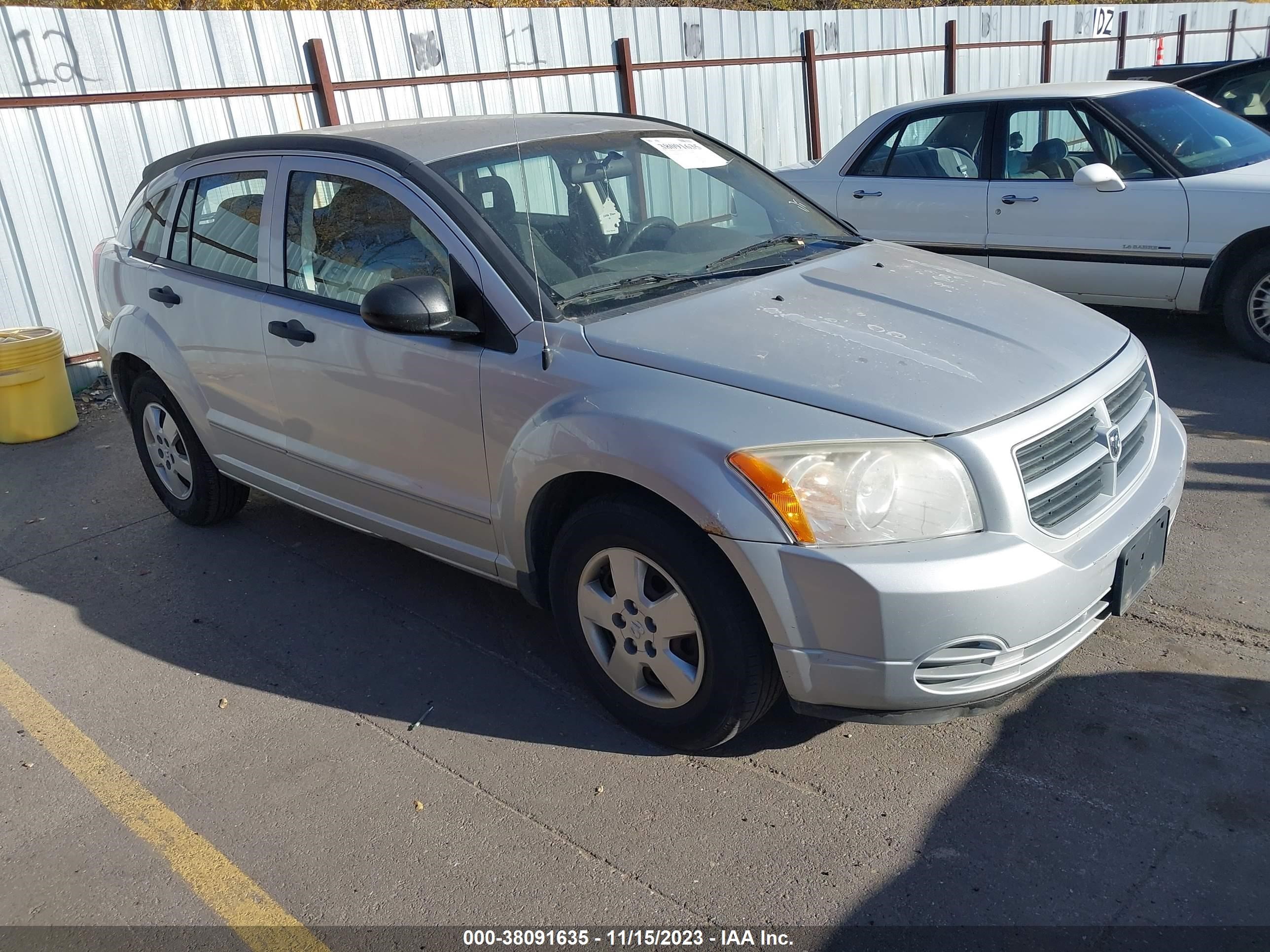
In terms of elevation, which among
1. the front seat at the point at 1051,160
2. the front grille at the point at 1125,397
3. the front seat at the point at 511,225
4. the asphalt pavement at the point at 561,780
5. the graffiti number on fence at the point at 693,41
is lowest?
the asphalt pavement at the point at 561,780

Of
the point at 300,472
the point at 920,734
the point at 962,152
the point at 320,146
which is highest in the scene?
the point at 320,146

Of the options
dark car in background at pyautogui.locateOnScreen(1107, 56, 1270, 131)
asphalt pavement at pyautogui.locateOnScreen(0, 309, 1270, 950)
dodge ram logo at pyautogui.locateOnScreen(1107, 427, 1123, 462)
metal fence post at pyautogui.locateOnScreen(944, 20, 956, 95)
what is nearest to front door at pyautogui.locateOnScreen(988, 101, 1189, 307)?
dark car in background at pyautogui.locateOnScreen(1107, 56, 1270, 131)

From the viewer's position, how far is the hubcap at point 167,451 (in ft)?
16.8

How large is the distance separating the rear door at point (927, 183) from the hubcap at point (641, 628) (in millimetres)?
4958

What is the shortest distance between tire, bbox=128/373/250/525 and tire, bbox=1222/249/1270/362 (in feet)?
18.3

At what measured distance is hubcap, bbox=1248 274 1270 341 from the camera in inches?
245

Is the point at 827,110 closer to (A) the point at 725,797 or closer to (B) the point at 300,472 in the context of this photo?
(B) the point at 300,472

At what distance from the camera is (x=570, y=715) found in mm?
3533

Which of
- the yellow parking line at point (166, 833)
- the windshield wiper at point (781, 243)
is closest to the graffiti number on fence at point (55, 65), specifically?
the yellow parking line at point (166, 833)

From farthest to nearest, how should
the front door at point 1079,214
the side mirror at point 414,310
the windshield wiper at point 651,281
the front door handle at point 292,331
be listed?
the front door at point 1079,214 < the front door handle at point 292,331 < the windshield wiper at point 651,281 < the side mirror at point 414,310

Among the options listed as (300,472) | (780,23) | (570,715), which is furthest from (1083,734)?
(780,23)

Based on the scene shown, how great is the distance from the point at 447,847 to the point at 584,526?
965 mm

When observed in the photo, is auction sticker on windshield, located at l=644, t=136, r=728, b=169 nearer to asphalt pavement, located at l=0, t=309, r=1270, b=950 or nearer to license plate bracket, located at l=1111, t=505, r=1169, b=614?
asphalt pavement, located at l=0, t=309, r=1270, b=950

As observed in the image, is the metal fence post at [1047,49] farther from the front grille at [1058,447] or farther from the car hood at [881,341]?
the front grille at [1058,447]
